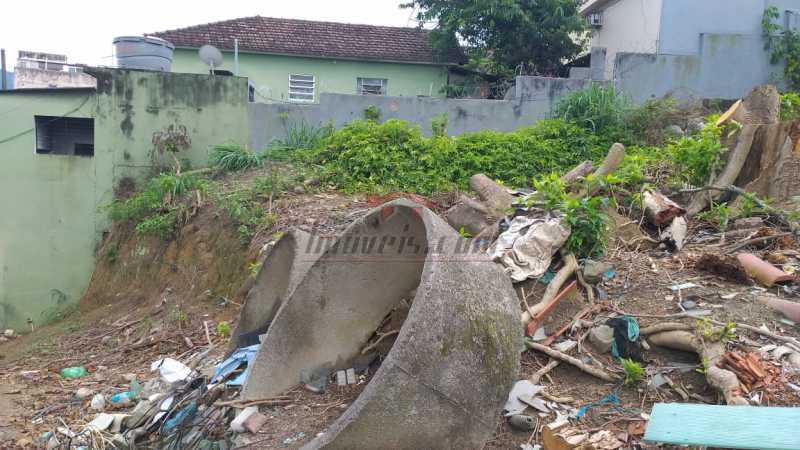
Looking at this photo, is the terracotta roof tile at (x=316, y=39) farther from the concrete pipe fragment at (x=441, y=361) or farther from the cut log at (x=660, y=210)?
the concrete pipe fragment at (x=441, y=361)

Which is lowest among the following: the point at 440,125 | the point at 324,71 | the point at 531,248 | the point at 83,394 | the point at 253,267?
the point at 83,394

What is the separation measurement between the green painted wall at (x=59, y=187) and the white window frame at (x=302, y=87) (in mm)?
6742

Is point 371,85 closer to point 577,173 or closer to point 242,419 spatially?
point 577,173

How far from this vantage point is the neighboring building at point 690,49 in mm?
11672

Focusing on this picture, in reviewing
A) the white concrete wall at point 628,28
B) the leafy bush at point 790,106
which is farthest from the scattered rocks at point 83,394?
the white concrete wall at point 628,28

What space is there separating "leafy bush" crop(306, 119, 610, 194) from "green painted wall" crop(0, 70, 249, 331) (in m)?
3.37

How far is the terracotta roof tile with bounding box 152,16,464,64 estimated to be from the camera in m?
16.6

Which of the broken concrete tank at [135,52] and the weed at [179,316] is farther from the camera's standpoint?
the broken concrete tank at [135,52]

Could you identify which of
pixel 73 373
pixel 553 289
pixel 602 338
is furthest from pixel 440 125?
pixel 602 338

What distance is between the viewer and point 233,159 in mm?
9906

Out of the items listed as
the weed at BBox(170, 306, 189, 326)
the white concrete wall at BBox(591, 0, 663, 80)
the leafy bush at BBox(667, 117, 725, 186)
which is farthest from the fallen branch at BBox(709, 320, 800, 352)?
the white concrete wall at BBox(591, 0, 663, 80)

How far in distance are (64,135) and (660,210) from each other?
31.8 ft

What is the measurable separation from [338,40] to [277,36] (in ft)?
5.66

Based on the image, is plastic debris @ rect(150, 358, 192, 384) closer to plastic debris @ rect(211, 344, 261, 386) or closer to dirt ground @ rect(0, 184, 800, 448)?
dirt ground @ rect(0, 184, 800, 448)
